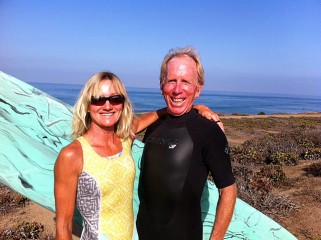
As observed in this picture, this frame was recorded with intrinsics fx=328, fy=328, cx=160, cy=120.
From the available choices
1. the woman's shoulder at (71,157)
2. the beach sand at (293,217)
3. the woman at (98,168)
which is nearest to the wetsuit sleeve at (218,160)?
the woman at (98,168)

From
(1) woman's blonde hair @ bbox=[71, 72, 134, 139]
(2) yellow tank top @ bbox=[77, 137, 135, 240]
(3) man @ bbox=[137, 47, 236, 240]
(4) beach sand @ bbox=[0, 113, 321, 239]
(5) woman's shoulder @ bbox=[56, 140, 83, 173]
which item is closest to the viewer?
(5) woman's shoulder @ bbox=[56, 140, 83, 173]

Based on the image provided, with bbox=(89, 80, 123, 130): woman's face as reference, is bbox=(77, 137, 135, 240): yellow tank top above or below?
below

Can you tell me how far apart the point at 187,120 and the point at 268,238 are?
227 cm

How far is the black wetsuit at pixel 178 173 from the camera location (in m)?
2.14

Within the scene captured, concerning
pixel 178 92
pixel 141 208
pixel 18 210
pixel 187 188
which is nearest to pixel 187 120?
pixel 178 92

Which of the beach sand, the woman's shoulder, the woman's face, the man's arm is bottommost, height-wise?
the beach sand

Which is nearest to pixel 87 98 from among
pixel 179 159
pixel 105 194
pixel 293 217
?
pixel 105 194

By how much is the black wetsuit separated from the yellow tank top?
0.21 meters

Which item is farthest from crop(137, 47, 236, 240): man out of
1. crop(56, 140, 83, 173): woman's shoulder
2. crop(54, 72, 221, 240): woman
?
crop(56, 140, 83, 173): woman's shoulder

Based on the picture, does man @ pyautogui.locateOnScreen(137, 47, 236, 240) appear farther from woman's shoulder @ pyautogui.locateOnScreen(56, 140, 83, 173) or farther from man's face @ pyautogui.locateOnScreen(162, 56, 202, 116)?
woman's shoulder @ pyautogui.locateOnScreen(56, 140, 83, 173)

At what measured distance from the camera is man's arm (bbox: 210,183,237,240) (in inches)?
80.1

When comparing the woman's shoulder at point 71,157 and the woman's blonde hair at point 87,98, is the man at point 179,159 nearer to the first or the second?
the woman's blonde hair at point 87,98

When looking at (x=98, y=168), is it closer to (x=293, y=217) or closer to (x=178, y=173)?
(x=178, y=173)

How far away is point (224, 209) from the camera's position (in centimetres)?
204
